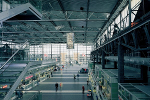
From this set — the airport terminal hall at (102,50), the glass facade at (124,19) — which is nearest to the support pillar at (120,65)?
the airport terminal hall at (102,50)

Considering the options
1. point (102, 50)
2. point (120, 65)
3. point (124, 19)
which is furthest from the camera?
point (102, 50)

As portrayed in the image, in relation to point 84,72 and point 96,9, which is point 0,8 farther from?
point 84,72

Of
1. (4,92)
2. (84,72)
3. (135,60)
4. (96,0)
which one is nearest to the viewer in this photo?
(4,92)

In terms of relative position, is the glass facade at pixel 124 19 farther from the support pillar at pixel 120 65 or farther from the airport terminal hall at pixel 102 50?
the support pillar at pixel 120 65

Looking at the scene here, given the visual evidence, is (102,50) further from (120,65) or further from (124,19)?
(120,65)

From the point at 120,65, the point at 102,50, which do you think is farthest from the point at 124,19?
the point at 120,65

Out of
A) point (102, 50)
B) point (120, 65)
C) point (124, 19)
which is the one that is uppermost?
point (124, 19)

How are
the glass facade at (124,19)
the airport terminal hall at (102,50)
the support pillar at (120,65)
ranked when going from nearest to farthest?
the airport terminal hall at (102,50)
the support pillar at (120,65)
the glass facade at (124,19)

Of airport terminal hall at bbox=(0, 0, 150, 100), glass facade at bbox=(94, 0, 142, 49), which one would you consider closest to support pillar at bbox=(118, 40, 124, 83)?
airport terminal hall at bbox=(0, 0, 150, 100)

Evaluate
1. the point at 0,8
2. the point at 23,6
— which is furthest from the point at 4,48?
the point at 23,6

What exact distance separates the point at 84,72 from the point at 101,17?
24030 millimetres

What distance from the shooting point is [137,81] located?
647 cm

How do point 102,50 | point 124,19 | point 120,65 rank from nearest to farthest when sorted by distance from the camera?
1. point 120,65
2. point 124,19
3. point 102,50

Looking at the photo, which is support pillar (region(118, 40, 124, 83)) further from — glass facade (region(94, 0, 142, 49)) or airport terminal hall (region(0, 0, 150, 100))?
glass facade (region(94, 0, 142, 49))
